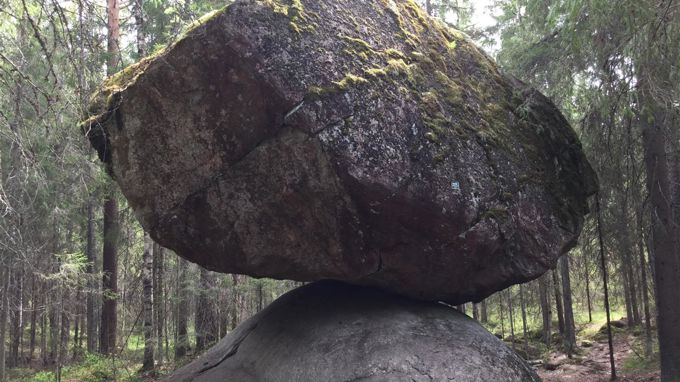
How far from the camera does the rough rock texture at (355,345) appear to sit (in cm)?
452

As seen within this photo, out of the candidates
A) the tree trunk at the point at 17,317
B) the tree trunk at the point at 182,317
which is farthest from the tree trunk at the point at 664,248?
the tree trunk at the point at 17,317

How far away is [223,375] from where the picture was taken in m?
5.32

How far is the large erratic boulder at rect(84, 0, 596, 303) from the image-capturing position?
4414 millimetres

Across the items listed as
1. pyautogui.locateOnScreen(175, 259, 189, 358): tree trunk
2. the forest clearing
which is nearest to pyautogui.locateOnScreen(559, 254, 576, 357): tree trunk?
the forest clearing

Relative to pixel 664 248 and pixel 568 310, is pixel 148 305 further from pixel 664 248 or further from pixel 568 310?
pixel 568 310

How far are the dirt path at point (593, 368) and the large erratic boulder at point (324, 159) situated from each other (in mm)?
6842

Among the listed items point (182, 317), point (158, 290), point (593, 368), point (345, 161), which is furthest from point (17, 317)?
point (593, 368)

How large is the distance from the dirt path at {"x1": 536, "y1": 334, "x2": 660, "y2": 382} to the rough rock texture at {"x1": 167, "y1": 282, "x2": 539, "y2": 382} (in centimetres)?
675

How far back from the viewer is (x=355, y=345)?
478 cm

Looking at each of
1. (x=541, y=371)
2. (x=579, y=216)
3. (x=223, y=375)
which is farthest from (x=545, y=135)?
(x=541, y=371)

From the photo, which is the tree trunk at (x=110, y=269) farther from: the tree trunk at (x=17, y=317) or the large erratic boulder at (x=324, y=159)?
the large erratic boulder at (x=324, y=159)

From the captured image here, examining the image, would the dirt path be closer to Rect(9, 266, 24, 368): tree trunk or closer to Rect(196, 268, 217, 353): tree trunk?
Rect(196, 268, 217, 353): tree trunk

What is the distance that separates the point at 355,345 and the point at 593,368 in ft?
33.5

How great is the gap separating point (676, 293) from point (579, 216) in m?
3.42
